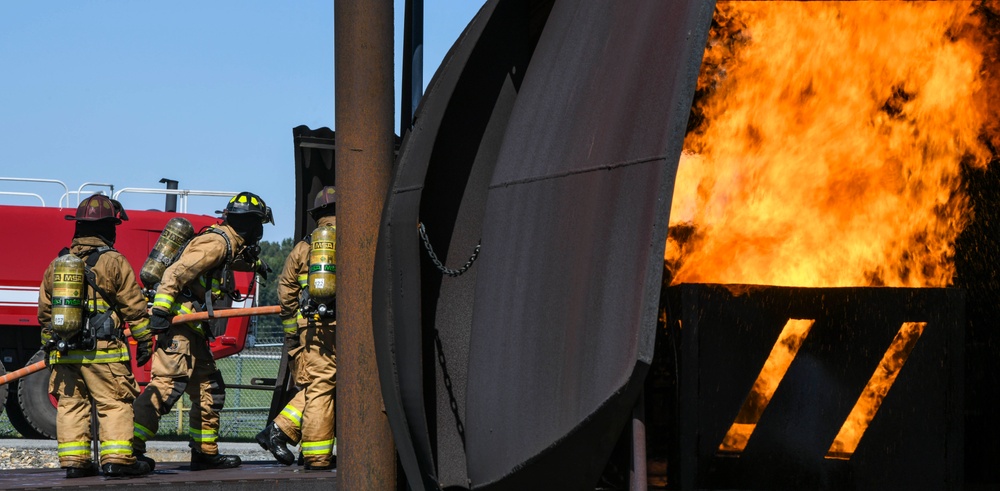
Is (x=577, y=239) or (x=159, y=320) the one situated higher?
(x=577, y=239)

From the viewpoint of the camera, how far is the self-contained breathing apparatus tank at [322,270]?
8.49 meters

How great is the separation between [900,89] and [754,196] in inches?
39.9

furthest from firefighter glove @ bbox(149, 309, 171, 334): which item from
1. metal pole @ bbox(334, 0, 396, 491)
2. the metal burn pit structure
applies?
the metal burn pit structure

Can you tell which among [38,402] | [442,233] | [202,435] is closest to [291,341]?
[202,435]

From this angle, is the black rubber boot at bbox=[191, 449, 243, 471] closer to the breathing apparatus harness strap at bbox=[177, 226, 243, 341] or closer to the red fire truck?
the breathing apparatus harness strap at bbox=[177, 226, 243, 341]

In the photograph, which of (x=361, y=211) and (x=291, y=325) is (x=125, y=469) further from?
(x=361, y=211)

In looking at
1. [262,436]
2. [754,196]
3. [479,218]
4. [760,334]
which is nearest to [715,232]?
[754,196]

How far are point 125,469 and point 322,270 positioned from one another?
78.2 inches

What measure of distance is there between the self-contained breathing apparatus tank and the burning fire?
3.49 m

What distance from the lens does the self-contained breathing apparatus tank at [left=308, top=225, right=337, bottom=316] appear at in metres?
8.49

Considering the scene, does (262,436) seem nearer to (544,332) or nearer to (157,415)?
(157,415)

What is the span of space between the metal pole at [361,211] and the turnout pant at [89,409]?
3.70 m

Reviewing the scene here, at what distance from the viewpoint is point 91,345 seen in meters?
8.30

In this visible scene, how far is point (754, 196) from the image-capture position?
19.2 feet
